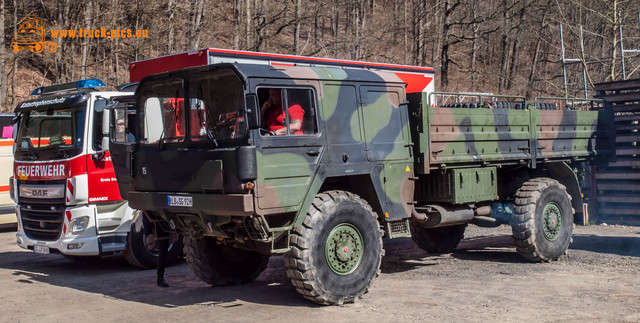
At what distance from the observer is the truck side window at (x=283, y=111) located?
6711 millimetres

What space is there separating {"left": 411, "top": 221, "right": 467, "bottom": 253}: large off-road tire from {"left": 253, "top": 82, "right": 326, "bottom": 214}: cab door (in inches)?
164

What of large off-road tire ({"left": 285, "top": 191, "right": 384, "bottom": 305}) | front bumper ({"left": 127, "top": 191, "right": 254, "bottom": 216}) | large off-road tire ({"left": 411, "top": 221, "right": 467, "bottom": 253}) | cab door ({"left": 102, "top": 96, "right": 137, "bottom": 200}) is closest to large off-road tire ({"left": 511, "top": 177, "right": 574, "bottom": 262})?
large off-road tire ({"left": 411, "top": 221, "right": 467, "bottom": 253})

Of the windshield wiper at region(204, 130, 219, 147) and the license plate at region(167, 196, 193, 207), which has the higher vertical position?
the windshield wiper at region(204, 130, 219, 147)

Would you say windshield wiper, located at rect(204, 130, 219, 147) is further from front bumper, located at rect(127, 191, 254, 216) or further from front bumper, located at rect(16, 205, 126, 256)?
front bumper, located at rect(16, 205, 126, 256)

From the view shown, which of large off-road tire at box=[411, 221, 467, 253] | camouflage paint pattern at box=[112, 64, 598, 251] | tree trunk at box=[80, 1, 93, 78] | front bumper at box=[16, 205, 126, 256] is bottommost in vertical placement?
large off-road tire at box=[411, 221, 467, 253]

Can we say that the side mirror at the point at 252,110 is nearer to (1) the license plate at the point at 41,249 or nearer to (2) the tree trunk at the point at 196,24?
(1) the license plate at the point at 41,249

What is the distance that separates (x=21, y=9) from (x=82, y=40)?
9.03ft

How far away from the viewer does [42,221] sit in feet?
31.1

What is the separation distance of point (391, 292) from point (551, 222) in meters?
3.42

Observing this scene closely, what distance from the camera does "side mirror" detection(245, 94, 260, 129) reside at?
615cm

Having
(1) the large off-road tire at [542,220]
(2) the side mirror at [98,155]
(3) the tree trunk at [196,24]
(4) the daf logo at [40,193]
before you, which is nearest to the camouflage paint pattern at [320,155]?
(1) the large off-road tire at [542,220]

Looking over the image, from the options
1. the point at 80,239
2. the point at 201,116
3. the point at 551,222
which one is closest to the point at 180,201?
the point at 201,116

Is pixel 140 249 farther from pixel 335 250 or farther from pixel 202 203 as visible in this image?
pixel 335 250

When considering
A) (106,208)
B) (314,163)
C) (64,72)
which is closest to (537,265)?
A: (314,163)
